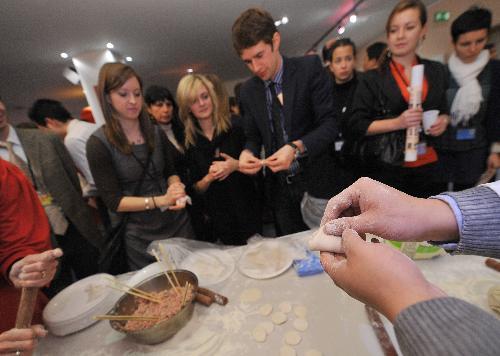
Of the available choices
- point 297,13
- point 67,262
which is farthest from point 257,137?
point 297,13

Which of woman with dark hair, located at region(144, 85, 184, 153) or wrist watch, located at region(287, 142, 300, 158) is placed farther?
woman with dark hair, located at region(144, 85, 184, 153)

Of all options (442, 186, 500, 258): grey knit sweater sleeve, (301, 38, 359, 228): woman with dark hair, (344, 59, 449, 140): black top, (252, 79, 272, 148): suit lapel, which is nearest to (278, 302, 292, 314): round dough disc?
(442, 186, 500, 258): grey knit sweater sleeve

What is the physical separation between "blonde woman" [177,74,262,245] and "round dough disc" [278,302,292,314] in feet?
3.88

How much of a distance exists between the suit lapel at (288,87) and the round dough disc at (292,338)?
1266 millimetres

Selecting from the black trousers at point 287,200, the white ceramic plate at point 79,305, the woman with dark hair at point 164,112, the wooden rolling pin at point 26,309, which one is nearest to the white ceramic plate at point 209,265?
the white ceramic plate at point 79,305

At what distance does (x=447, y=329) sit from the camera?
33cm

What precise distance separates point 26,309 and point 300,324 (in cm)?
94

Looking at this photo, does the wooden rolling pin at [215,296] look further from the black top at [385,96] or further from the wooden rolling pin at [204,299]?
the black top at [385,96]

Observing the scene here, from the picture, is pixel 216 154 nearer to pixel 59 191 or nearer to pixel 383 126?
pixel 383 126

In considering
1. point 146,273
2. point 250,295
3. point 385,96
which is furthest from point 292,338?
point 385,96

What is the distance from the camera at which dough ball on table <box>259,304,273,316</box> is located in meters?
0.92

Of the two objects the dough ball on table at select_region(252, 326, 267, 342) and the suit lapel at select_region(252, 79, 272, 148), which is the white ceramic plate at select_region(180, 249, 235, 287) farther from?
the suit lapel at select_region(252, 79, 272, 148)

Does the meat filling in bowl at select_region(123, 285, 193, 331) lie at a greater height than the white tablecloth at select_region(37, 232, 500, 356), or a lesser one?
greater

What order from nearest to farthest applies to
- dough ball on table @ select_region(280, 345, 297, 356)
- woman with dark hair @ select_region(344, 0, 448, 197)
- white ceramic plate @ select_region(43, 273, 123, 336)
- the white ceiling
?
dough ball on table @ select_region(280, 345, 297, 356) → white ceramic plate @ select_region(43, 273, 123, 336) → woman with dark hair @ select_region(344, 0, 448, 197) → the white ceiling
